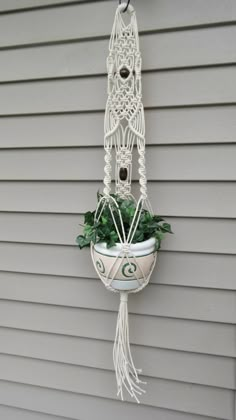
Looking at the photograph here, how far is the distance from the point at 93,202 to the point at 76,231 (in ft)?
0.45

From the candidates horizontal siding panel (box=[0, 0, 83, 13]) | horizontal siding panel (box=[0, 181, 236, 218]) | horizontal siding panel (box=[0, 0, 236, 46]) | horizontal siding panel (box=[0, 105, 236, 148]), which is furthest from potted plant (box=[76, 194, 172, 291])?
horizontal siding panel (box=[0, 0, 83, 13])

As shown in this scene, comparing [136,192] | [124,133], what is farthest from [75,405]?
[124,133]

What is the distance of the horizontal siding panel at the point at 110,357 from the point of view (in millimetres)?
1180

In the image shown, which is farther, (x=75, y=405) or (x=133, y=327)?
(x=75, y=405)

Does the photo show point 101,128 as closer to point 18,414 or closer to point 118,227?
point 118,227

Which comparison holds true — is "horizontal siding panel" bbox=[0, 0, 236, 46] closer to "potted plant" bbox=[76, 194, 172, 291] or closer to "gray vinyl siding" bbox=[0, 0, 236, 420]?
→ "gray vinyl siding" bbox=[0, 0, 236, 420]

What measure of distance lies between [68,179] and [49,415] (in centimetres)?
111

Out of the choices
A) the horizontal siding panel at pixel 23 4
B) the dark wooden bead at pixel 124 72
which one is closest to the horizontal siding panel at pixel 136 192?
the dark wooden bead at pixel 124 72

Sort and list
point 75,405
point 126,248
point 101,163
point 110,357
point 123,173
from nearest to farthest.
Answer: point 126,248 → point 123,173 → point 101,163 → point 110,357 → point 75,405

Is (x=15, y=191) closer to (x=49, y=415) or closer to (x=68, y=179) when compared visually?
(x=68, y=179)

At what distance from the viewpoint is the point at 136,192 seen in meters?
1.14

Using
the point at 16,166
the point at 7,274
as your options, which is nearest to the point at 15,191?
the point at 16,166

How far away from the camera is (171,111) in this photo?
1.07m

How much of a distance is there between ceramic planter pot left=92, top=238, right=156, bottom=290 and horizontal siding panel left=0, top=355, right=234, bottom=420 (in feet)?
1.79
